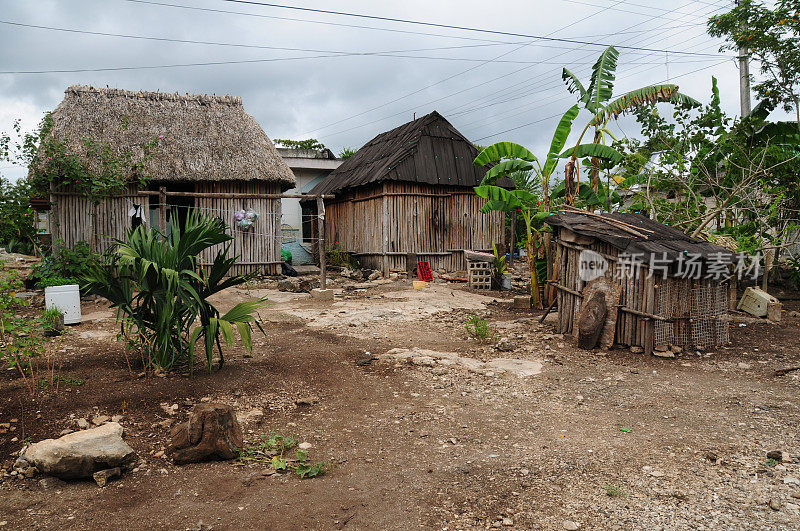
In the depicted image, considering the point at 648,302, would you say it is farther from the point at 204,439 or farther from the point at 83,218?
the point at 83,218

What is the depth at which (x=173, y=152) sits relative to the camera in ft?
42.7

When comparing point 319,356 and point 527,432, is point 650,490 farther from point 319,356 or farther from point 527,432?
point 319,356

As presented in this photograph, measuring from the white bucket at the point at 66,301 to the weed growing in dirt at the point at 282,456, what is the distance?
5.98 m

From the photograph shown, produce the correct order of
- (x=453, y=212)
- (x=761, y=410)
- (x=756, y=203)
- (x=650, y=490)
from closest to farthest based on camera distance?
(x=650, y=490) → (x=761, y=410) → (x=756, y=203) → (x=453, y=212)

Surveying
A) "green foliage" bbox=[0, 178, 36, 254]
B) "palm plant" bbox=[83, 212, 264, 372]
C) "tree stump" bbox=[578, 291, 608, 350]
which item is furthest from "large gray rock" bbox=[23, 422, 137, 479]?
"tree stump" bbox=[578, 291, 608, 350]

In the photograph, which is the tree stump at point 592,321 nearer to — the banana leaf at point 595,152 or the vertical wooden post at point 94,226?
the banana leaf at point 595,152

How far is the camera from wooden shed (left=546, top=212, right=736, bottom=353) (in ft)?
20.8

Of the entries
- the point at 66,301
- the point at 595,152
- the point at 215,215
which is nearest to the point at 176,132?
the point at 215,215

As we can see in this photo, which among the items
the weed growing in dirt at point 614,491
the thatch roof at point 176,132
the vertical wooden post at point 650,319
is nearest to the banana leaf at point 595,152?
the vertical wooden post at point 650,319

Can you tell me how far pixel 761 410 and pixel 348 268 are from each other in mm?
12356

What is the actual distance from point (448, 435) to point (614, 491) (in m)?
1.29

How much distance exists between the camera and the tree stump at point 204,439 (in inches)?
137

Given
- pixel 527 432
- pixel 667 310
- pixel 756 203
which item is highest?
pixel 756 203

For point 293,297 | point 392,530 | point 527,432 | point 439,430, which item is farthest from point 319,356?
point 293,297
